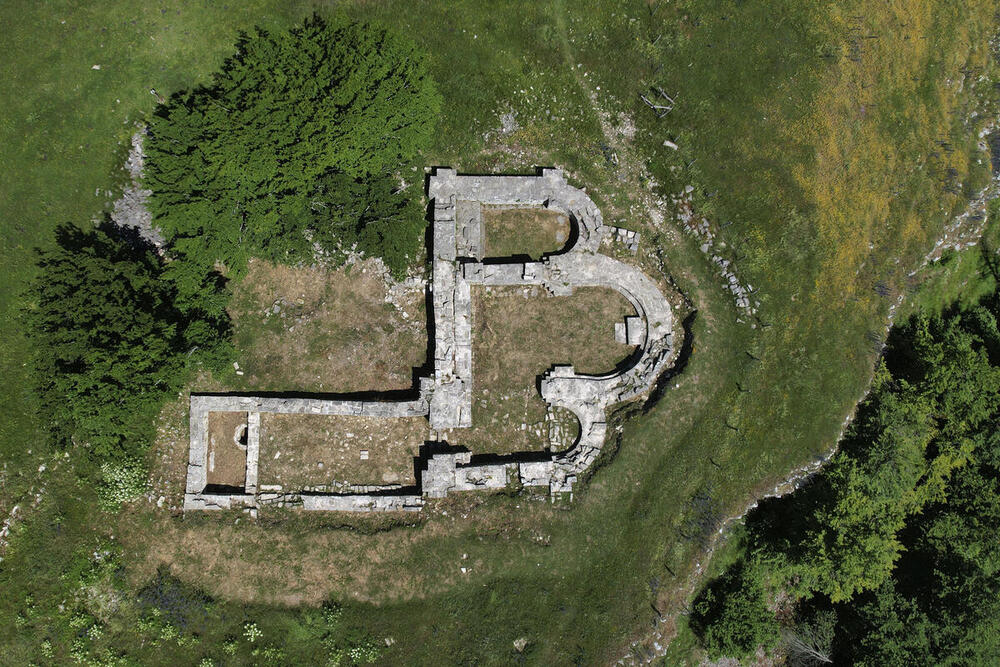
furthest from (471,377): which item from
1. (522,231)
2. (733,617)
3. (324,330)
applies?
(733,617)

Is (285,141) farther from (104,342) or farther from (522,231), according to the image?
(522,231)

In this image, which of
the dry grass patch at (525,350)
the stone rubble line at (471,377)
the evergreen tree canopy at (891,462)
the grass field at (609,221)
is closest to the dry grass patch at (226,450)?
the stone rubble line at (471,377)

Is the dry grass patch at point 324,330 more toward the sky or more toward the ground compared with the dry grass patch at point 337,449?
more toward the sky

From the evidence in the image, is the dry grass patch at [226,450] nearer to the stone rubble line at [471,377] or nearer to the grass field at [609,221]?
the stone rubble line at [471,377]

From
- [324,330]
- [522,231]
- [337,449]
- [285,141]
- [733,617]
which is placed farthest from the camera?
[522,231]

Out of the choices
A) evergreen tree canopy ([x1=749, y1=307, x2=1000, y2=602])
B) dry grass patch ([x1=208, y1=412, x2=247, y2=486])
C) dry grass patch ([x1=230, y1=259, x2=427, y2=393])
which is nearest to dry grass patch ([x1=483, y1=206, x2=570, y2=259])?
dry grass patch ([x1=230, y1=259, x2=427, y2=393])

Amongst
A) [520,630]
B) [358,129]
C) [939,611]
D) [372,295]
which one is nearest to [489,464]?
[520,630]
